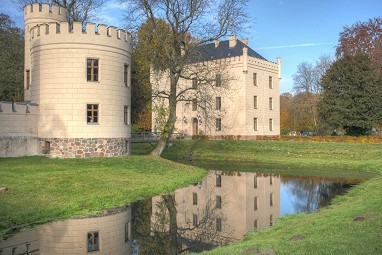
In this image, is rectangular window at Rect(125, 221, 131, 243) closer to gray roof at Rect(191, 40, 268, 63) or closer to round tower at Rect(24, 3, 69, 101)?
round tower at Rect(24, 3, 69, 101)

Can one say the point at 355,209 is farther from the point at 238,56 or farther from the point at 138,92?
the point at 238,56

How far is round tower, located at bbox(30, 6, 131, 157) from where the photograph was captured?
21.1 m

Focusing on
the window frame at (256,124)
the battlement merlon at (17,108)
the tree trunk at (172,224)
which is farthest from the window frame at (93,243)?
the window frame at (256,124)

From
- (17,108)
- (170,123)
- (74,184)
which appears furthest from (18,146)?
(170,123)

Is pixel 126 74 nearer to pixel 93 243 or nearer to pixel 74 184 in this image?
pixel 74 184

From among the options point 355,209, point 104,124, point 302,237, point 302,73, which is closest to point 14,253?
point 302,237

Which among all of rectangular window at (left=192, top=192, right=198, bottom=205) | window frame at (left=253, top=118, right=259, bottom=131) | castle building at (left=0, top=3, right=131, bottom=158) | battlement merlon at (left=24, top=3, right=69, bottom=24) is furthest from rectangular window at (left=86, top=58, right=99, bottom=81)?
window frame at (left=253, top=118, right=259, bottom=131)

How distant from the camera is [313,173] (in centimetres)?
2431

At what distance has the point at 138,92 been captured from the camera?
3011cm

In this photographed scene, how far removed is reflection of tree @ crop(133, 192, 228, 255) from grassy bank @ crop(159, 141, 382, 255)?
3.43ft

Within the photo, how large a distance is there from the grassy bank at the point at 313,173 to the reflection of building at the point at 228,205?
2.87 ft

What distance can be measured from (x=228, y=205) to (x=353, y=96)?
28.7 meters

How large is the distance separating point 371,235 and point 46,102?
1831 cm

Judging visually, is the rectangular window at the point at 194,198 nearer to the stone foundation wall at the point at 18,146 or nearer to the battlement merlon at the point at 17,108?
the stone foundation wall at the point at 18,146
